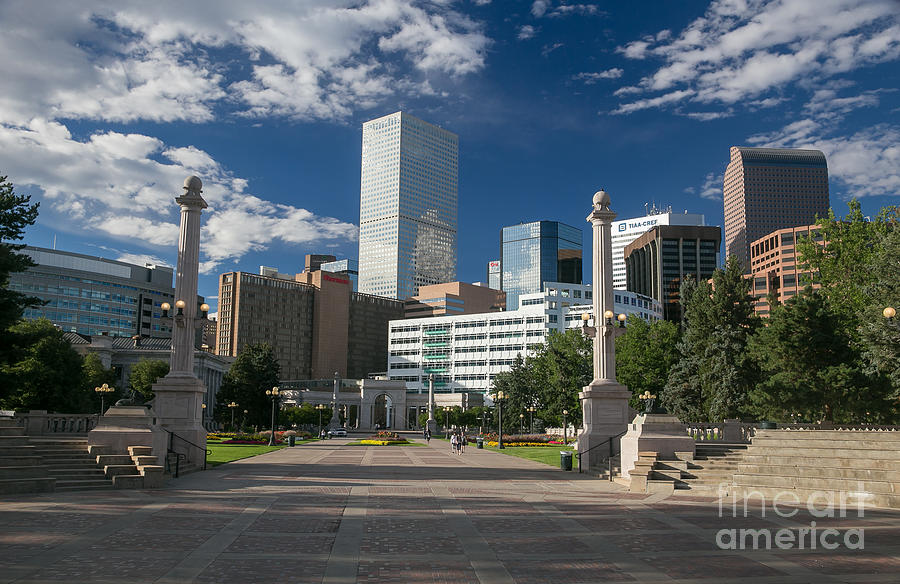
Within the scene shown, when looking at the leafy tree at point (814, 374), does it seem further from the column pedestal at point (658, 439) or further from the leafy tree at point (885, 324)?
the column pedestal at point (658, 439)

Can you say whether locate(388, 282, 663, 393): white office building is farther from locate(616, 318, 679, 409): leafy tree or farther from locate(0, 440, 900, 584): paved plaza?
locate(0, 440, 900, 584): paved plaza

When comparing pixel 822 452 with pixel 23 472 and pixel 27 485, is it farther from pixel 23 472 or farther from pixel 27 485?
pixel 23 472

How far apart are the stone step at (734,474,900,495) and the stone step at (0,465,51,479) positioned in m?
23.0

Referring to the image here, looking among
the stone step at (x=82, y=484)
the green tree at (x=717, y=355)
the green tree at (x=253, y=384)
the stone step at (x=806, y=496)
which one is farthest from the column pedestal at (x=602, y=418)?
the green tree at (x=253, y=384)

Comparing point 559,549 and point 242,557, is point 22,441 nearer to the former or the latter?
point 242,557

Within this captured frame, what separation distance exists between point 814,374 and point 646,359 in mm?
30155

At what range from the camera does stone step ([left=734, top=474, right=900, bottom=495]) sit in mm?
20828

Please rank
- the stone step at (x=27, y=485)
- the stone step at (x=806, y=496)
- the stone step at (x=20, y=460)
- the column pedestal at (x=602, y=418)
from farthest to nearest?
the column pedestal at (x=602, y=418) < the stone step at (x=20, y=460) < the stone step at (x=27, y=485) < the stone step at (x=806, y=496)

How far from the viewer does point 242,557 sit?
41.3 ft

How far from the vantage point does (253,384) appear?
87.7 metres

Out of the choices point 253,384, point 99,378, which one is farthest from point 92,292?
point 253,384

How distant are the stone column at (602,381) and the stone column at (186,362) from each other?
18.3 meters

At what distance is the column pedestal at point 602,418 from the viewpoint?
3291 cm

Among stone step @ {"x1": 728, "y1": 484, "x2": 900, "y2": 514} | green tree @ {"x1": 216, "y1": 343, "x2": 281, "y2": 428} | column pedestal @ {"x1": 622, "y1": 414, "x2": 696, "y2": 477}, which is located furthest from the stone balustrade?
green tree @ {"x1": 216, "y1": 343, "x2": 281, "y2": 428}
